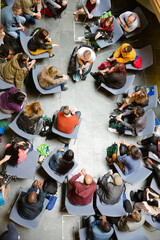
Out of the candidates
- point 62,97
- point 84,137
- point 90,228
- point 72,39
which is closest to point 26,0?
point 72,39

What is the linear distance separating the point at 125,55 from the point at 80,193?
A: 134 inches

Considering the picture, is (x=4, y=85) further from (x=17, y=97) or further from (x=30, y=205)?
(x=30, y=205)

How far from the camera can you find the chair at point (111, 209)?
13.7ft

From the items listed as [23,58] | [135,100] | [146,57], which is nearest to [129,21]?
[146,57]

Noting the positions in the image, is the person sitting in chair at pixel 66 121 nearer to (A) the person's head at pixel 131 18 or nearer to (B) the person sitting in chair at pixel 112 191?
(B) the person sitting in chair at pixel 112 191

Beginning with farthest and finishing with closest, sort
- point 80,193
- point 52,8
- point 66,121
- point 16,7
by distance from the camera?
point 52,8 < point 16,7 < point 66,121 < point 80,193

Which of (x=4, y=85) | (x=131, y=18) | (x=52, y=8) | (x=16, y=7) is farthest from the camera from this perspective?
Answer: (x=52, y=8)

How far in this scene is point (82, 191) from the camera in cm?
392

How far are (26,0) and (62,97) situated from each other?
2.34m

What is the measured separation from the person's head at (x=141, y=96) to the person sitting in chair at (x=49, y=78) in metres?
1.70

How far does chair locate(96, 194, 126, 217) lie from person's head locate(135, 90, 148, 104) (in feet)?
7.42

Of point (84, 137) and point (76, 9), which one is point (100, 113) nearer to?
point (84, 137)

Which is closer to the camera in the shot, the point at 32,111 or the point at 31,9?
the point at 32,111

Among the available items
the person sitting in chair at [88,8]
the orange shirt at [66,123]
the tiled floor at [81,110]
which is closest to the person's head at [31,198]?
the tiled floor at [81,110]
